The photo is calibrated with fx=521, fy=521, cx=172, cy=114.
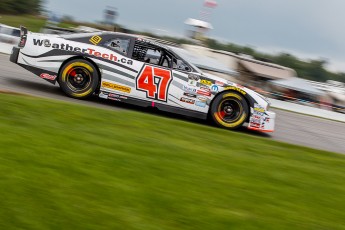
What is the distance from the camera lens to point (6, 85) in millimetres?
10086

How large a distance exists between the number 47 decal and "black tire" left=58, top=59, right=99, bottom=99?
84 centimetres

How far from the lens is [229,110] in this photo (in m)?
9.97

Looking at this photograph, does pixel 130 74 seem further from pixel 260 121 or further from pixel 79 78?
pixel 260 121

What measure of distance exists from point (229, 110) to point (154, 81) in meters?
1.57

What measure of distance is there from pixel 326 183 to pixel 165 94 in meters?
4.55

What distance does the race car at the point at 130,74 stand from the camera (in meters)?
9.52

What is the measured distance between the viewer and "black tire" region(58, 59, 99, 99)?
9.54 m

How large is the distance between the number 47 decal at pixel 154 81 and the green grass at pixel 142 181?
8.69 ft

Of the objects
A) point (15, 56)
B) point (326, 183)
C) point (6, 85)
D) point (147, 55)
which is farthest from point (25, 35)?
point (326, 183)

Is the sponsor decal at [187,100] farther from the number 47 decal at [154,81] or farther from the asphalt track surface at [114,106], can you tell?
the asphalt track surface at [114,106]

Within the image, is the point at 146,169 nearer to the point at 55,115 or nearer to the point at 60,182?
the point at 60,182

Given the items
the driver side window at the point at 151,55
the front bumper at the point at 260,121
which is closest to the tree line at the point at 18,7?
the driver side window at the point at 151,55

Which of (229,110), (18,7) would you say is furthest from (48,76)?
(18,7)

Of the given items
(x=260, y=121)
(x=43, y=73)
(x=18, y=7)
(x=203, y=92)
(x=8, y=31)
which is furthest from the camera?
(x=18, y=7)
